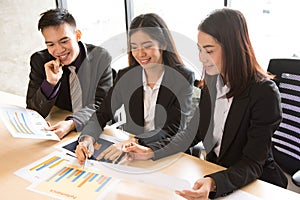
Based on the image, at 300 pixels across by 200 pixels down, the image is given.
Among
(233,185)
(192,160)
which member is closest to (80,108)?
(192,160)

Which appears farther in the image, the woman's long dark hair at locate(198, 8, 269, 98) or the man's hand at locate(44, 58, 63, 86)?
the man's hand at locate(44, 58, 63, 86)

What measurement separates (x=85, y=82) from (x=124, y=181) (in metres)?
0.72

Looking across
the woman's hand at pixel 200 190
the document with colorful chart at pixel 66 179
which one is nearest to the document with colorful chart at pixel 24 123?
the document with colorful chart at pixel 66 179

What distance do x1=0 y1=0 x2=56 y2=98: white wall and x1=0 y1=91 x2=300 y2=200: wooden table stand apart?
176cm

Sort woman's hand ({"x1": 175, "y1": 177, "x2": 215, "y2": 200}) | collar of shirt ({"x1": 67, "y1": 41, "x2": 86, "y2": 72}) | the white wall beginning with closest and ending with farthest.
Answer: woman's hand ({"x1": 175, "y1": 177, "x2": 215, "y2": 200})
collar of shirt ({"x1": 67, "y1": 41, "x2": 86, "y2": 72})
the white wall

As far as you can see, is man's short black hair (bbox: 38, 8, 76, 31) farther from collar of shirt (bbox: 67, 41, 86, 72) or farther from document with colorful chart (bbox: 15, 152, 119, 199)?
document with colorful chart (bbox: 15, 152, 119, 199)

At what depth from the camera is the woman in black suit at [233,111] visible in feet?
3.04

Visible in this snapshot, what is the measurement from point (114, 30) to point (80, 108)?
1663 millimetres

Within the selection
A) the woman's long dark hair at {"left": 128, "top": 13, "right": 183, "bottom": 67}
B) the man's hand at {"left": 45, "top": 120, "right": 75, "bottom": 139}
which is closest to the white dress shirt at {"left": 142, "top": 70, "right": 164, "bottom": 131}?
the woman's long dark hair at {"left": 128, "top": 13, "right": 183, "bottom": 67}

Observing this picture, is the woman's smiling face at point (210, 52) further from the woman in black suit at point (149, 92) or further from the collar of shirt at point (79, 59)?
the collar of shirt at point (79, 59)

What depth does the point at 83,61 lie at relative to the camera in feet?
5.06

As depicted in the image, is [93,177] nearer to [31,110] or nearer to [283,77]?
[31,110]

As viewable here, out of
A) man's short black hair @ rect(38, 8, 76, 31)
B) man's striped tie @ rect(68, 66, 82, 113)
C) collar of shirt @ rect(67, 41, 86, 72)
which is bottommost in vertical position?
man's striped tie @ rect(68, 66, 82, 113)

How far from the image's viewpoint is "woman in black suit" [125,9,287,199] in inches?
36.4
